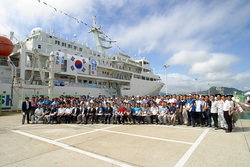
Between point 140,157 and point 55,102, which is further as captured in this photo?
point 55,102

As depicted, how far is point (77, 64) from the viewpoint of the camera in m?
19.6

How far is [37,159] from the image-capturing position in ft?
10.2

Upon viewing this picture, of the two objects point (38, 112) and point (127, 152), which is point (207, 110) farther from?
point (38, 112)

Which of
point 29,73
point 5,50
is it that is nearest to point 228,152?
point 5,50

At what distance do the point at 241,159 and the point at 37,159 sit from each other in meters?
4.47

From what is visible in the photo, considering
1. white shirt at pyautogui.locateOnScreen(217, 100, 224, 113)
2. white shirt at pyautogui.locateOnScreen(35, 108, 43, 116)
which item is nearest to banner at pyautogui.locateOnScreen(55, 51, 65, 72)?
white shirt at pyautogui.locateOnScreen(35, 108, 43, 116)

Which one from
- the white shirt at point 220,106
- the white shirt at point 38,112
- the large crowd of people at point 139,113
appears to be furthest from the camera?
the white shirt at point 38,112

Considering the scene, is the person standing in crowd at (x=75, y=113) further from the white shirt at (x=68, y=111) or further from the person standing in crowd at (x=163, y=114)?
the person standing in crowd at (x=163, y=114)

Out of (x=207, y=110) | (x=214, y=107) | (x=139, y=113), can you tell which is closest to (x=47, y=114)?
(x=139, y=113)

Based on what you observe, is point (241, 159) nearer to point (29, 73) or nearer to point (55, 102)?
point (55, 102)

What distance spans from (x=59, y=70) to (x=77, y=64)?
3.03 meters

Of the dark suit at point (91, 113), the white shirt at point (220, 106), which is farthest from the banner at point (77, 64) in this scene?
the white shirt at point (220, 106)

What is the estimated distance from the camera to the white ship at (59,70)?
14.0 metres

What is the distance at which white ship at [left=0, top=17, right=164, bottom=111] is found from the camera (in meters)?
14.0
